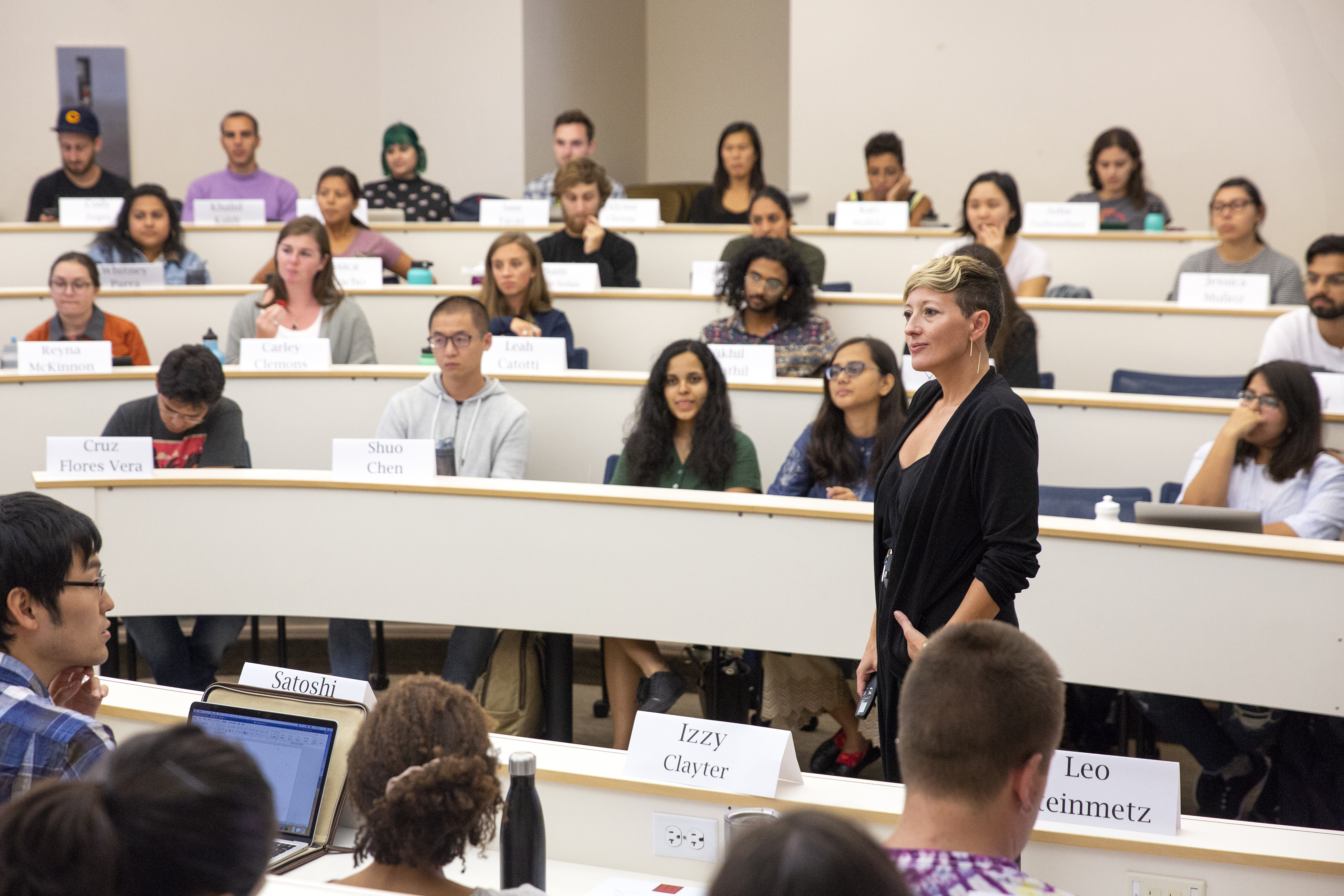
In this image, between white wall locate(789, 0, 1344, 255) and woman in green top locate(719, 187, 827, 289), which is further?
white wall locate(789, 0, 1344, 255)

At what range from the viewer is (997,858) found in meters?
1.07

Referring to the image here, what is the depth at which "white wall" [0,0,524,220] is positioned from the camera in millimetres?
7582

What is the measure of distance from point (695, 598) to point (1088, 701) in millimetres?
1134

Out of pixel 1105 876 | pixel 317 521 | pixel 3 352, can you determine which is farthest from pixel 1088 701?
pixel 3 352

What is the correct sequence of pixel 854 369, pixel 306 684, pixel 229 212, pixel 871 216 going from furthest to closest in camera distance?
1. pixel 229 212
2. pixel 871 216
3. pixel 854 369
4. pixel 306 684

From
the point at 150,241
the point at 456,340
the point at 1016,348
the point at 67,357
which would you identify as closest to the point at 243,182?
the point at 150,241

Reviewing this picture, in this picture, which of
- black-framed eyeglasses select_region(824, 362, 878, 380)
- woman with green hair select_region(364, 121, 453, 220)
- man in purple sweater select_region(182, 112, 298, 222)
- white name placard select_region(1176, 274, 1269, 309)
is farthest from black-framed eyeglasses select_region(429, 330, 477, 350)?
woman with green hair select_region(364, 121, 453, 220)

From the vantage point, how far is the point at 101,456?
121 inches

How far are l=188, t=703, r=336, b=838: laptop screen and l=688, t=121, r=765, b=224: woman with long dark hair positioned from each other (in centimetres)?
431

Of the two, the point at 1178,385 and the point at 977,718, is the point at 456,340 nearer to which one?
the point at 1178,385

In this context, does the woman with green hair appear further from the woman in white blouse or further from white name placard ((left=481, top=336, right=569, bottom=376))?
the woman in white blouse

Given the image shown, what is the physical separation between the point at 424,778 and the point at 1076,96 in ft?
21.3

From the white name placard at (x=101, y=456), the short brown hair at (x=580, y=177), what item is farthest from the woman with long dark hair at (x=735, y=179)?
the white name placard at (x=101, y=456)

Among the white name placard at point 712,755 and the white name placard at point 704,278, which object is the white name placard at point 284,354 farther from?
the white name placard at point 712,755
